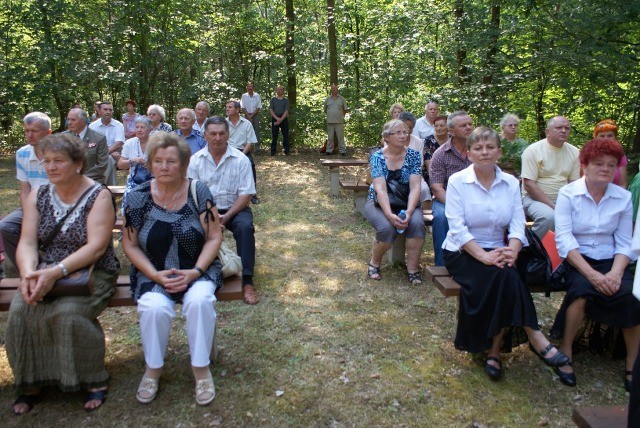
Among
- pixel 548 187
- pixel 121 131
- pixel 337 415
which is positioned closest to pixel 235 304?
pixel 337 415

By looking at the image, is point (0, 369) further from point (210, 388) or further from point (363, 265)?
point (363, 265)

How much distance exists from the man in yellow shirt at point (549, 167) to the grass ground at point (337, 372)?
2.74 ft

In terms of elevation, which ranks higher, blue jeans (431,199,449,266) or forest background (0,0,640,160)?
forest background (0,0,640,160)

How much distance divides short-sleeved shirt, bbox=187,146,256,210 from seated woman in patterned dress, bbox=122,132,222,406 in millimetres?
1404

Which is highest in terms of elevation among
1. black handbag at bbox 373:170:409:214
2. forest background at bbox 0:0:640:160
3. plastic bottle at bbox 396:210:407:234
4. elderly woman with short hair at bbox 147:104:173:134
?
forest background at bbox 0:0:640:160

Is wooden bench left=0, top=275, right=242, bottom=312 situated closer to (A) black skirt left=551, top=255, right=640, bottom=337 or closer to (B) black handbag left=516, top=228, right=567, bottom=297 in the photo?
(B) black handbag left=516, top=228, right=567, bottom=297

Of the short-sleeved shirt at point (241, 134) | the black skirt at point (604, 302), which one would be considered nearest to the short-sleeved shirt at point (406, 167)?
the black skirt at point (604, 302)

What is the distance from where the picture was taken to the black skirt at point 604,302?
3047mm

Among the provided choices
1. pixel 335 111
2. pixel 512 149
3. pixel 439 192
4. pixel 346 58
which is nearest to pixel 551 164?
pixel 439 192

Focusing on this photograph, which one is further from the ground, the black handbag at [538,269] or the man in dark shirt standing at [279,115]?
the man in dark shirt standing at [279,115]

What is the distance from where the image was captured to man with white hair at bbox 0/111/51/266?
413 centimetres

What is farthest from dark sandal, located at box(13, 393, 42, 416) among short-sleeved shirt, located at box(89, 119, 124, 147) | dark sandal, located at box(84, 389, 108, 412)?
short-sleeved shirt, located at box(89, 119, 124, 147)

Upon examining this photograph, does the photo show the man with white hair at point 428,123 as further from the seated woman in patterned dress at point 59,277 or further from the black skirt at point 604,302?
the seated woman in patterned dress at point 59,277

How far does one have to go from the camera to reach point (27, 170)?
433 centimetres
